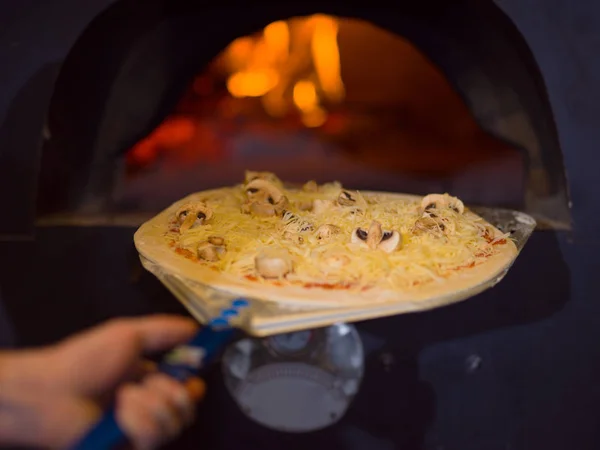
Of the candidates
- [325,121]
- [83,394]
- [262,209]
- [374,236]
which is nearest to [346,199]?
[262,209]

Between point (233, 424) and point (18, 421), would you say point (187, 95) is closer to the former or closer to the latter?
point (233, 424)

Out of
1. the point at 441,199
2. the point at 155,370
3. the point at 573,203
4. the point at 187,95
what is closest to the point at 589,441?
the point at 573,203

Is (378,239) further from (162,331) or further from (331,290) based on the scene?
(162,331)

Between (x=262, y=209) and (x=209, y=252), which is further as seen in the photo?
(x=262, y=209)

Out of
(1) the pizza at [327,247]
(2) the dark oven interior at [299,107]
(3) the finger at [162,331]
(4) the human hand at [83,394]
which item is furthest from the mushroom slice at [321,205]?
(4) the human hand at [83,394]

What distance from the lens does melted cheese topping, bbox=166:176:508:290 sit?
120 centimetres

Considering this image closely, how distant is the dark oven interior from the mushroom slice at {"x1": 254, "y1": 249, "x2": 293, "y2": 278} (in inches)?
32.2

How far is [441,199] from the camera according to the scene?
161 cm

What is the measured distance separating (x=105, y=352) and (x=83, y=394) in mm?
61

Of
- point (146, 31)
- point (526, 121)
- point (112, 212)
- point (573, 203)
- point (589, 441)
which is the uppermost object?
point (146, 31)

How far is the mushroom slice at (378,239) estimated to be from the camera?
4.39 feet

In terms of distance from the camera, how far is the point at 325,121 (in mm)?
2445

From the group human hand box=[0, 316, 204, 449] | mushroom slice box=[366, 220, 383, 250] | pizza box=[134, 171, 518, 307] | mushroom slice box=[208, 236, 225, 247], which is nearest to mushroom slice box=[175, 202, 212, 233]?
pizza box=[134, 171, 518, 307]

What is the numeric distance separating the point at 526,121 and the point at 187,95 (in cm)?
126
